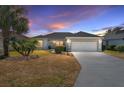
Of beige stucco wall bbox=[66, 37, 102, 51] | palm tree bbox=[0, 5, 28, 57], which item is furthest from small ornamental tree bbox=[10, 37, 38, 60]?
beige stucco wall bbox=[66, 37, 102, 51]

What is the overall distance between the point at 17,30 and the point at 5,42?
1724 mm

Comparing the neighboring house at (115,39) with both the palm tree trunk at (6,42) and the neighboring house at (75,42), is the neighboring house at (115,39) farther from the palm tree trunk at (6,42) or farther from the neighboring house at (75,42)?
the palm tree trunk at (6,42)

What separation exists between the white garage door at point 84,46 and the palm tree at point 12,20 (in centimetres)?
1041

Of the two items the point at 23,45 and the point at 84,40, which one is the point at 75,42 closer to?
the point at 84,40

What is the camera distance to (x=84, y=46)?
26234mm

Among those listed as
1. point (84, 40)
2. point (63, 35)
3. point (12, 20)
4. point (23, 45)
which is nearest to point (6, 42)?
point (12, 20)

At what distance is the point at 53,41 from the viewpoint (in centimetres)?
2892

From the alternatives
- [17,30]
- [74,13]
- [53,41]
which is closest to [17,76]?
[17,30]

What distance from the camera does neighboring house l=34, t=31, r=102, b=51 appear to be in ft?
86.6

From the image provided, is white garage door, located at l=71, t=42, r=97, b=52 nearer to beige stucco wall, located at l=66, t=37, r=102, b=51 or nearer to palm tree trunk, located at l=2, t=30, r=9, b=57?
beige stucco wall, located at l=66, t=37, r=102, b=51
